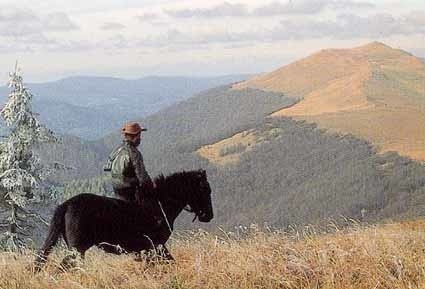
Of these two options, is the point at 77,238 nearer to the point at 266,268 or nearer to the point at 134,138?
the point at 134,138

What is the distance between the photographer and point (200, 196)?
8.92 metres

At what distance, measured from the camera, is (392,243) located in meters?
6.65

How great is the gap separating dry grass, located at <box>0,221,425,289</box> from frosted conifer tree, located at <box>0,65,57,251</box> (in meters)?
14.6

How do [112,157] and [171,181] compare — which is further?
[171,181]

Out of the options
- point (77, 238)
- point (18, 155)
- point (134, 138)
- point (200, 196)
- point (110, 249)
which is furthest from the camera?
point (18, 155)

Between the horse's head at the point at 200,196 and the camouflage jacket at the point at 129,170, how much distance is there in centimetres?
82

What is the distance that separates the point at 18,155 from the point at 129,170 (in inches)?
578

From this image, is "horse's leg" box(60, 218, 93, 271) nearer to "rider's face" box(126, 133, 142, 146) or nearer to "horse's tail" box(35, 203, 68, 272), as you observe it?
"horse's tail" box(35, 203, 68, 272)

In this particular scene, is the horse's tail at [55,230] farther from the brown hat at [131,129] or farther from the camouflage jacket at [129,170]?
the brown hat at [131,129]

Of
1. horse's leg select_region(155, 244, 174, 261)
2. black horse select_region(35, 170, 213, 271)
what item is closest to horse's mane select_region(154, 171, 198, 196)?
black horse select_region(35, 170, 213, 271)

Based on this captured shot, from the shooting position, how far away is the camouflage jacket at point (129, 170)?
8086 millimetres

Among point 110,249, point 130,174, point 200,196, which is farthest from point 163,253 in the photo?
point 200,196

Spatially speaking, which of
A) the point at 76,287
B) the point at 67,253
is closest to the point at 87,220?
the point at 67,253

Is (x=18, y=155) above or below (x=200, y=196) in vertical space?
below
